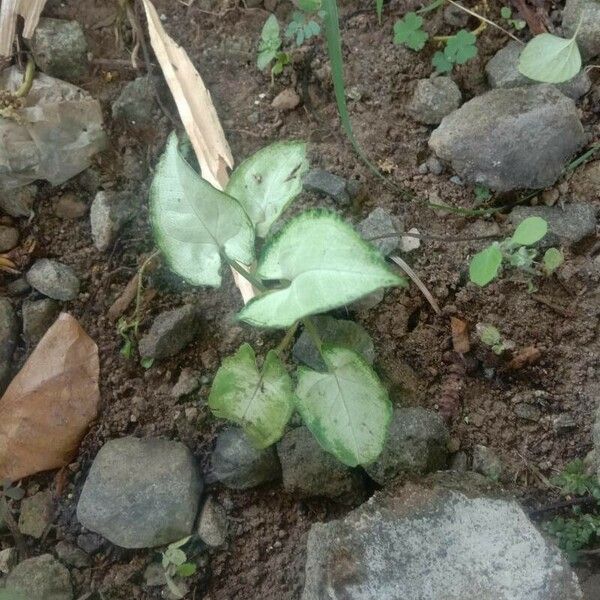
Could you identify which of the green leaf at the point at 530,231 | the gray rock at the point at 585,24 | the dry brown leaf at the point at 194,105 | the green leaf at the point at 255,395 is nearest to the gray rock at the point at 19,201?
the dry brown leaf at the point at 194,105

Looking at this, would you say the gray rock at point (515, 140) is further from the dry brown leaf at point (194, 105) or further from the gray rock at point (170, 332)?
the gray rock at point (170, 332)

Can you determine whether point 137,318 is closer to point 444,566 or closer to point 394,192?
point 394,192

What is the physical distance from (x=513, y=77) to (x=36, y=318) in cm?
113

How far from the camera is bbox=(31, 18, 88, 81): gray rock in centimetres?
163

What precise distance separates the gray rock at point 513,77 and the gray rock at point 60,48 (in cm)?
91

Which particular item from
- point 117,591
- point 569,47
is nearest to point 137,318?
point 117,591

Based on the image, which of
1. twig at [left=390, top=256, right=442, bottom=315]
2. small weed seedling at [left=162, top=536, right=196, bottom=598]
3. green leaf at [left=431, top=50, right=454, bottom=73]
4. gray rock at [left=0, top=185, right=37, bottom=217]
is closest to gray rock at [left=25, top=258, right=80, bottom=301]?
gray rock at [left=0, top=185, right=37, bottom=217]

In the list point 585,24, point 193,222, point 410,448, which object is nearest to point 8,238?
point 193,222

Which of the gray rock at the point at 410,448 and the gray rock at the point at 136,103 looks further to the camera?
the gray rock at the point at 136,103

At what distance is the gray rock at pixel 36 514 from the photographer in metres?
1.47

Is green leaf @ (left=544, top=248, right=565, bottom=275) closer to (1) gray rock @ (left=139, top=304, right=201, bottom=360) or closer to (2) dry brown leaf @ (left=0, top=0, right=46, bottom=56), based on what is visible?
(1) gray rock @ (left=139, top=304, right=201, bottom=360)

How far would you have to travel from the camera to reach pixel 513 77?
1.59m

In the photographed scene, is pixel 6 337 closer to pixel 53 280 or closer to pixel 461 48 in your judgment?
pixel 53 280

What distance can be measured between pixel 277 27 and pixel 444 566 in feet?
3.78
